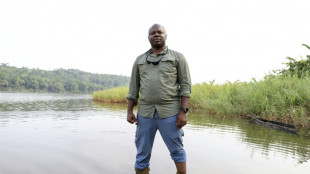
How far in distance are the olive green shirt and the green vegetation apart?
169 inches

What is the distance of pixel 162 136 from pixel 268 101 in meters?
5.12

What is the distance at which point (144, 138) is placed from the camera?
2248 mm

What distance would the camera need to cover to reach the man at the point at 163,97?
218cm

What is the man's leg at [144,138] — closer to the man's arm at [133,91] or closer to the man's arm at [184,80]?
the man's arm at [133,91]

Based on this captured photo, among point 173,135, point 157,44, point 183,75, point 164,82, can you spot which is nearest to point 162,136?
point 173,135

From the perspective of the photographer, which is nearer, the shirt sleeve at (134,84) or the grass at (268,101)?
the shirt sleeve at (134,84)

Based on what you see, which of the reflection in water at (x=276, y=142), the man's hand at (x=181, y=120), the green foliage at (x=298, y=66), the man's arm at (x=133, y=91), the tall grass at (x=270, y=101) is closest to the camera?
the man's hand at (x=181, y=120)

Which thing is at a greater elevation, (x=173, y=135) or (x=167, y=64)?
(x=167, y=64)

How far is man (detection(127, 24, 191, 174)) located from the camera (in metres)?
2.18

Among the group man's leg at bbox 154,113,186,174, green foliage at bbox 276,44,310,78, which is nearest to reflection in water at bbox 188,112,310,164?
man's leg at bbox 154,113,186,174

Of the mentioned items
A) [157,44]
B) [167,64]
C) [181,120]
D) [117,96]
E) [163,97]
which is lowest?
[117,96]

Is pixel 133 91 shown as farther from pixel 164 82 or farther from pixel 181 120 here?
pixel 181 120

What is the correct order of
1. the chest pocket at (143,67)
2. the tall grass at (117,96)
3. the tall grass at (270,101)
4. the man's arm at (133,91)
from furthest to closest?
the tall grass at (117,96) < the tall grass at (270,101) < the man's arm at (133,91) < the chest pocket at (143,67)

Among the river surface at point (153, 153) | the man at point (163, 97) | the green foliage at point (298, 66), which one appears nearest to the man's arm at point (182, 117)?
the man at point (163, 97)
